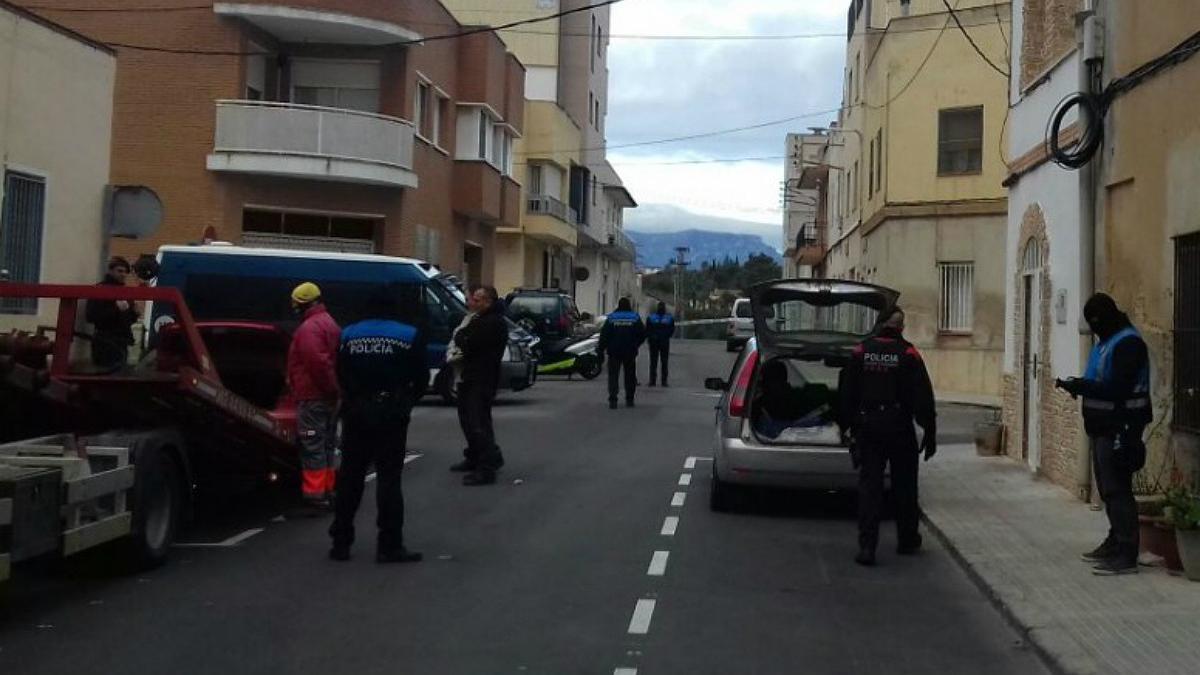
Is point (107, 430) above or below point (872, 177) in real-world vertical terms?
below

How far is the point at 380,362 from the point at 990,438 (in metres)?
9.55

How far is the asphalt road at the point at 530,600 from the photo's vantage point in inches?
277

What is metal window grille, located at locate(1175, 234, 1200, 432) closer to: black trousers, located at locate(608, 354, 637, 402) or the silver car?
the silver car

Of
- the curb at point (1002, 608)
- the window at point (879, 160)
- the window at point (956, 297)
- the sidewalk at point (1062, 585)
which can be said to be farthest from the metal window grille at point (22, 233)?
the window at point (879, 160)

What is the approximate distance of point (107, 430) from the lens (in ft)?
30.2

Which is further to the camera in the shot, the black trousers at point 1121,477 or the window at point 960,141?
the window at point 960,141

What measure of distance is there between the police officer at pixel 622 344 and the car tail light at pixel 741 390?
9375 millimetres

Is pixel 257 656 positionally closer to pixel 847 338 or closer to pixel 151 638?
pixel 151 638

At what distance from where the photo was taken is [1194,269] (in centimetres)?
1043

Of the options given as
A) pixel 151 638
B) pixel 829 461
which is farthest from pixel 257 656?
pixel 829 461

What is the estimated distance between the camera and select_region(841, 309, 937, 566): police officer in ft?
32.5

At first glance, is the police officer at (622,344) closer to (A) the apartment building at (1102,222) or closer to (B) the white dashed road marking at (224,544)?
(A) the apartment building at (1102,222)

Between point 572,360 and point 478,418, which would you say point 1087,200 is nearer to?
point 478,418

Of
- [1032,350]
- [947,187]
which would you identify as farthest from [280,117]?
[1032,350]
